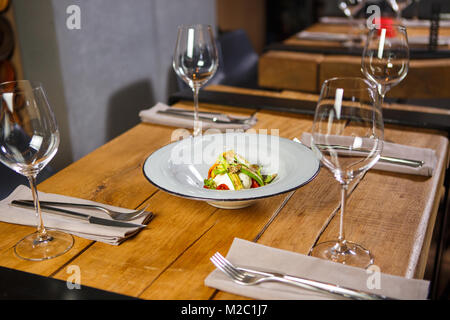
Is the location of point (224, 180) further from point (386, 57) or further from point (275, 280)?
point (386, 57)

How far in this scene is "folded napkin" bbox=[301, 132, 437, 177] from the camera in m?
1.00

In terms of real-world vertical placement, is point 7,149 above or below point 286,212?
above

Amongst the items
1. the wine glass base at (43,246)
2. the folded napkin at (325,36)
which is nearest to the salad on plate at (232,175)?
the wine glass base at (43,246)

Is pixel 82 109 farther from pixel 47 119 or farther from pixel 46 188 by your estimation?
pixel 47 119

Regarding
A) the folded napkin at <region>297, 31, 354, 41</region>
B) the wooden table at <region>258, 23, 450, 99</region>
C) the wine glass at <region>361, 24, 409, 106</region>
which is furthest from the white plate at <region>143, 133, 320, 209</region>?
the folded napkin at <region>297, 31, 354, 41</region>

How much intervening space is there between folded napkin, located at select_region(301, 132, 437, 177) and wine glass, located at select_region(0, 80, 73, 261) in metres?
A: 0.62

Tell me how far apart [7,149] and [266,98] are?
0.96 meters

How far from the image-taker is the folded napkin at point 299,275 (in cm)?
64

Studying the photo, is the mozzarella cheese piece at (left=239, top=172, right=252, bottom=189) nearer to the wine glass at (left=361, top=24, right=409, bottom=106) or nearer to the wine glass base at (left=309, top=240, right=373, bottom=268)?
the wine glass base at (left=309, top=240, right=373, bottom=268)

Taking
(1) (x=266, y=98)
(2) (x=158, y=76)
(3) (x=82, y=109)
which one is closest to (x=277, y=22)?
(2) (x=158, y=76)

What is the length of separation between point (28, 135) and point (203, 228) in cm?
31

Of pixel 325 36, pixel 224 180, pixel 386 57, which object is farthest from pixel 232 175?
pixel 325 36

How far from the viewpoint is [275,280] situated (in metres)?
→ 0.66
